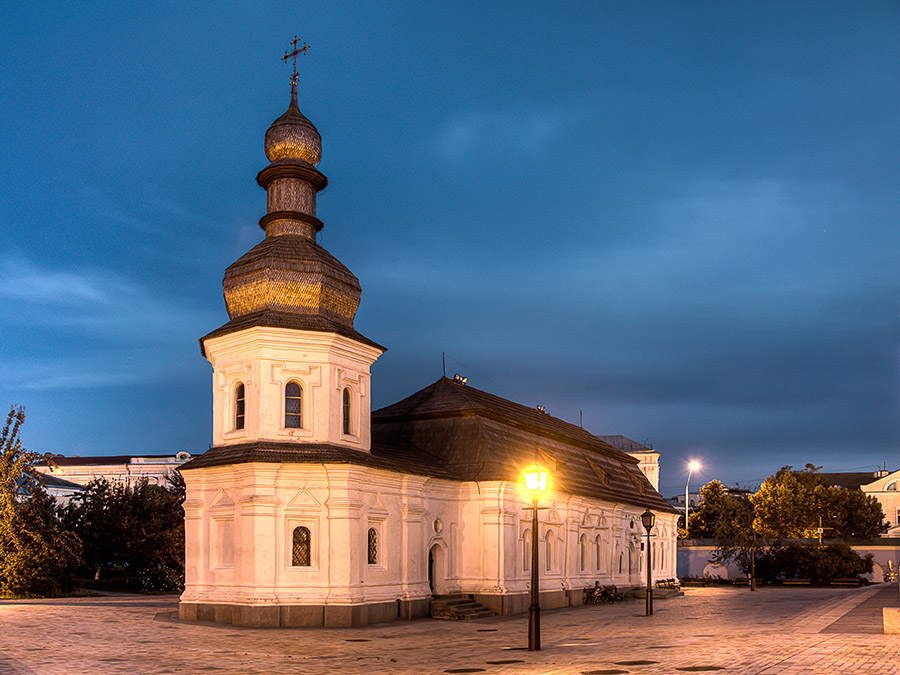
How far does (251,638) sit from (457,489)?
13276mm

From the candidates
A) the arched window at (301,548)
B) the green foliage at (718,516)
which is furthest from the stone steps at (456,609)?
the green foliage at (718,516)

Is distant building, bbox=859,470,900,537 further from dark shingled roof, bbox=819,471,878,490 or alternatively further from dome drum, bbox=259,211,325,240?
dome drum, bbox=259,211,325,240

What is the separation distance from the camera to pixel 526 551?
1435 inches

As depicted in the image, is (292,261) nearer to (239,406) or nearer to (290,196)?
(290,196)

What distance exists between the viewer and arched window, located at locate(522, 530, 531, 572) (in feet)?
118

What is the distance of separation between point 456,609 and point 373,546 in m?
4.06

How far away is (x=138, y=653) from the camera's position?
64.6 ft

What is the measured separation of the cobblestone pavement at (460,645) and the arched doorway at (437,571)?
312 centimetres

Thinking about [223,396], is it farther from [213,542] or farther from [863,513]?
[863,513]

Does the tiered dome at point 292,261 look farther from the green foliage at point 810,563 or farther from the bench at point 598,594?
the green foliage at point 810,563

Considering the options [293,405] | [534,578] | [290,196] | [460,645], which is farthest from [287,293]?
[534,578]

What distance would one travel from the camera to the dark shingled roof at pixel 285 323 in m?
28.7

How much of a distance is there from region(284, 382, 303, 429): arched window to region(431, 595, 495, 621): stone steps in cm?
840

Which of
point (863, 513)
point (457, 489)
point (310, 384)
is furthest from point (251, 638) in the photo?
point (863, 513)
